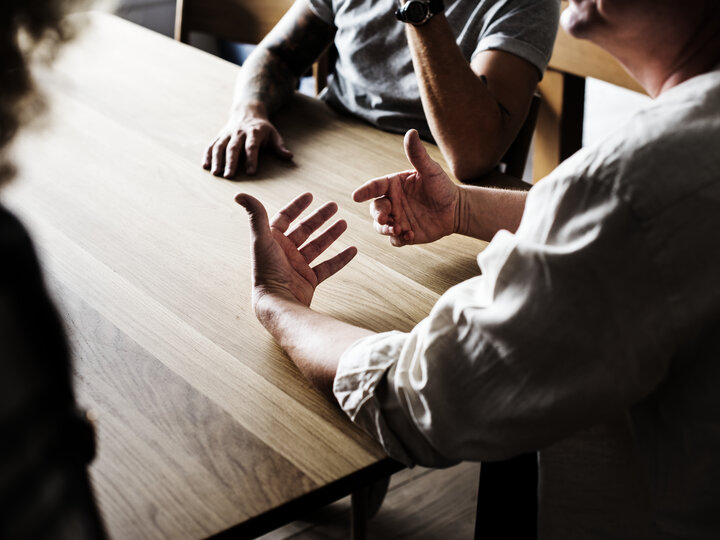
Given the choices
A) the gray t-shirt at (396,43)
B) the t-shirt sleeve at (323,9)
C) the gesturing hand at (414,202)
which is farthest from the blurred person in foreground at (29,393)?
the t-shirt sleeve at (323,9)

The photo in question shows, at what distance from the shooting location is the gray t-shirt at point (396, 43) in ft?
5.20

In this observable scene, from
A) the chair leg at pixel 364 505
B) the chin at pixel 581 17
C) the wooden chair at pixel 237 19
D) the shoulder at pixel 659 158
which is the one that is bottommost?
the chair leg at pixel 364 505

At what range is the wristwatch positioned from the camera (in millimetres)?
1479

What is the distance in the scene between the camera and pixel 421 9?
148cm

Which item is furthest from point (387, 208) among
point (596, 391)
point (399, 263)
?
point (596, 391)

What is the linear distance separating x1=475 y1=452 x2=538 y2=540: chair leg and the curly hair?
0.71 metres

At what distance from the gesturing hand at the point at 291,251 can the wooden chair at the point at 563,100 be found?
0.96m

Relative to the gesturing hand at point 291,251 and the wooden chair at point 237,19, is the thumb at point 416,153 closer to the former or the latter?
the gesturing hand at point 291,251

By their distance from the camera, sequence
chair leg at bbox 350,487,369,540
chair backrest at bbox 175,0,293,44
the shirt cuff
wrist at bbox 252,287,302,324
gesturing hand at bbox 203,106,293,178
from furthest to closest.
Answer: chair backrest at bbox 175,0,293,44 → chair leg at bbox 350,487,369,540 → gesturing hand at bbox 203,106,293,178 → wrist at bbox 252,287,302,324 → the shirt cuff

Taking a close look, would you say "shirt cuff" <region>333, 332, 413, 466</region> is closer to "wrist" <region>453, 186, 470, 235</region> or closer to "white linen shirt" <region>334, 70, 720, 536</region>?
"white linen shirt" <region>334, 70, 720, 536</region>

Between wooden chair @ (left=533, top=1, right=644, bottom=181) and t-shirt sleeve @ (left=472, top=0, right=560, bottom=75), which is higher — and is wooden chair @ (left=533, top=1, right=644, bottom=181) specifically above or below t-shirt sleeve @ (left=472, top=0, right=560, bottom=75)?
below

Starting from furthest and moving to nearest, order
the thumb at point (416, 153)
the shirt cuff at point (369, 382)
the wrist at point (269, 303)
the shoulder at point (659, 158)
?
the thumb at point (416, 153) < the wrist at point (269, 303) < the shirt cuff at point (369, 382) < the shoulder at point (659, 158)

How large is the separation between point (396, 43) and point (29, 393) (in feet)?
4.87

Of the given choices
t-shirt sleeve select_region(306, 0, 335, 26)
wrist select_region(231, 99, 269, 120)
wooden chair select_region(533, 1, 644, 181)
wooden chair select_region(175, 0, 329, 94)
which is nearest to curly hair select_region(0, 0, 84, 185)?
wrist select_region(231, 99, 269, 120)
